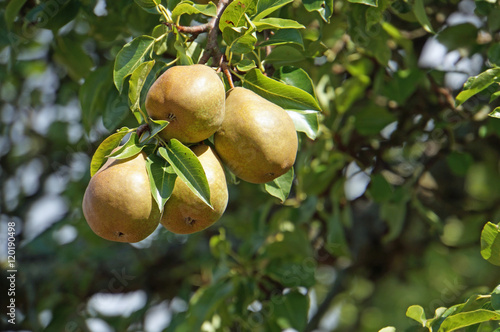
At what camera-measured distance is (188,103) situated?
0.97 metres

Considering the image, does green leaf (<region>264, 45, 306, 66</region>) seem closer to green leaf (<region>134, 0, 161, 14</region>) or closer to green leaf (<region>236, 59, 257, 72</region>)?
green leaf (<region>236, 59, 257, 72</region>)

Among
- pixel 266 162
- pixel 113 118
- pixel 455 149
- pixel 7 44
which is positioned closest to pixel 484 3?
pixel 455 149

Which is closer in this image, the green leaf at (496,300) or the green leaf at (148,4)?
the green leaf at (496,300)

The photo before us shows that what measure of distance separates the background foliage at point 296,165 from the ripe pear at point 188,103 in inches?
3.6

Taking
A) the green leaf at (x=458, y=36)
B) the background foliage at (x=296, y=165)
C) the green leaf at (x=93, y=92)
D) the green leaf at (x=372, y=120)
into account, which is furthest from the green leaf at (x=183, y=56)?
the green leaf at (x=458, y=36)

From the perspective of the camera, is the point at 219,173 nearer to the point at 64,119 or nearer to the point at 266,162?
the point at 266,162

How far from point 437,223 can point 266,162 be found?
117cm

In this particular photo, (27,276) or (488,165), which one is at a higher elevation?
(488,165)

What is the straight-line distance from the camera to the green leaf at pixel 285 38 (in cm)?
122

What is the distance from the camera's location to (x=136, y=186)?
953 mm

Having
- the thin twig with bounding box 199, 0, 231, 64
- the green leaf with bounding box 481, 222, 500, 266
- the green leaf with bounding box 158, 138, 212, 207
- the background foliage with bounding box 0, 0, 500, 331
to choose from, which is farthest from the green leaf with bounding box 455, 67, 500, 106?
the green leaf with bounding box 158, 138, 212, 207

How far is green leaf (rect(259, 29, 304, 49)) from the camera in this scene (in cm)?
122

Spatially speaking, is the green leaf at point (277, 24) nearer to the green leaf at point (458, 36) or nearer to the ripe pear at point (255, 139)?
the ripe pear at point (255, 139)

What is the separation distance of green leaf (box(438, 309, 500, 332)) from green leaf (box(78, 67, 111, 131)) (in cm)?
108
